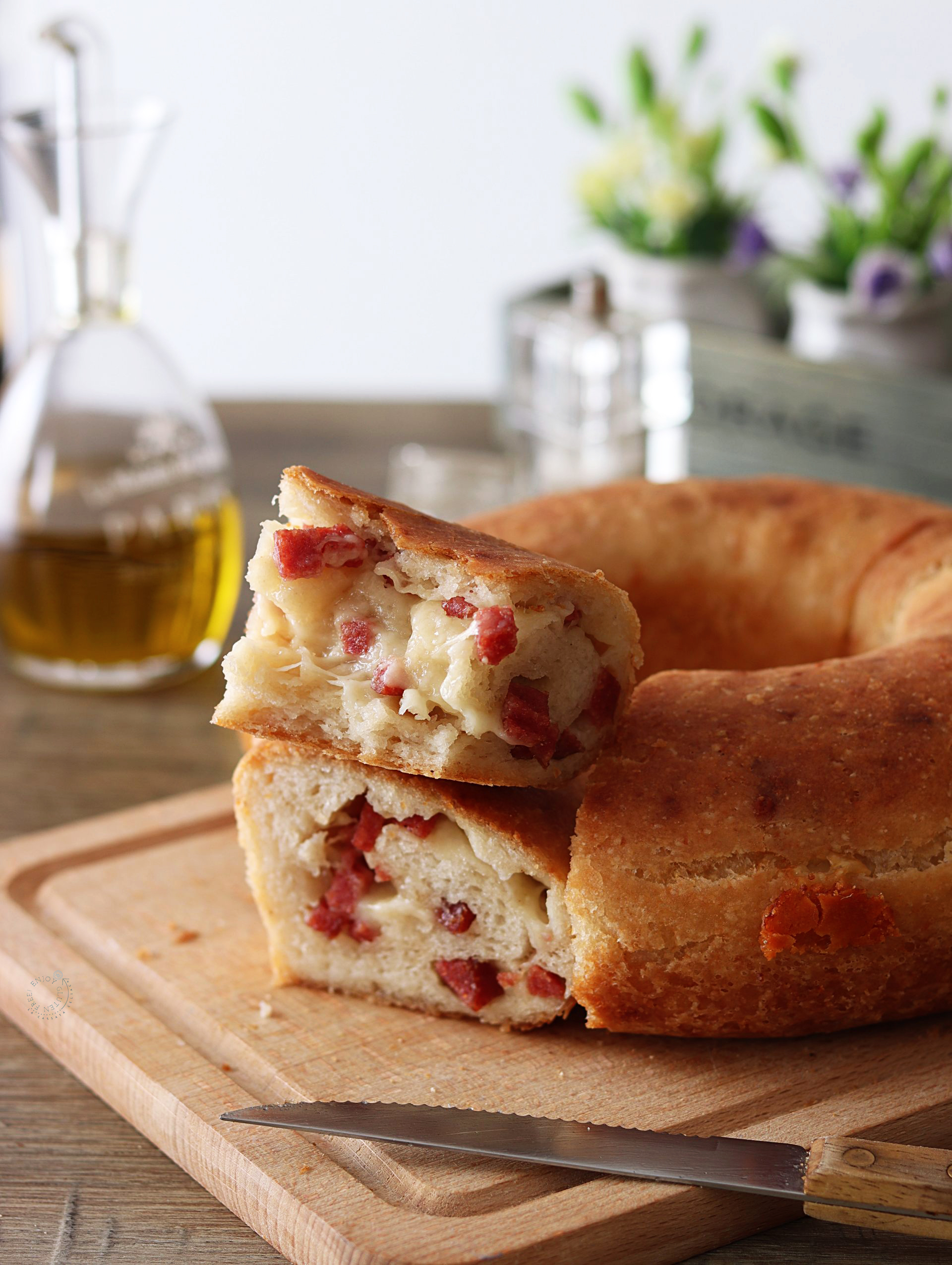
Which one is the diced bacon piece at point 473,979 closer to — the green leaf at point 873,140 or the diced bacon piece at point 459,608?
the diced bacon piece at point 459,608


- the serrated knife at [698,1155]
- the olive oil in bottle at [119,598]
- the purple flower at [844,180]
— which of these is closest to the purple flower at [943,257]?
the purple flower at [844,180]

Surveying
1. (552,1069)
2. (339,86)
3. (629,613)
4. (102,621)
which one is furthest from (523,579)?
(339,86)

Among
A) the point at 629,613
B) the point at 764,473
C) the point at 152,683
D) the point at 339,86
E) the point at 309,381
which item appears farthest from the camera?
the point at 309,381

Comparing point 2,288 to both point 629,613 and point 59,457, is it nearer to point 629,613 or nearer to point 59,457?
point 59,457

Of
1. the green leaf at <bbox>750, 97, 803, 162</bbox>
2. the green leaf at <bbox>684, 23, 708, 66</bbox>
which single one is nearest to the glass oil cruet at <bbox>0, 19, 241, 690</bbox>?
the green leaf at <bbox>750, 97, 803, 162</bbox>

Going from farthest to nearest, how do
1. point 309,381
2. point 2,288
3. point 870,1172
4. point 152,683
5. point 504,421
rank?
point 309,381 < point 2,288 < point 504,421 < point 152,683 < point 870,1172

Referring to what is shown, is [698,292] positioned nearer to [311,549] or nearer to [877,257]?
[877,257]
